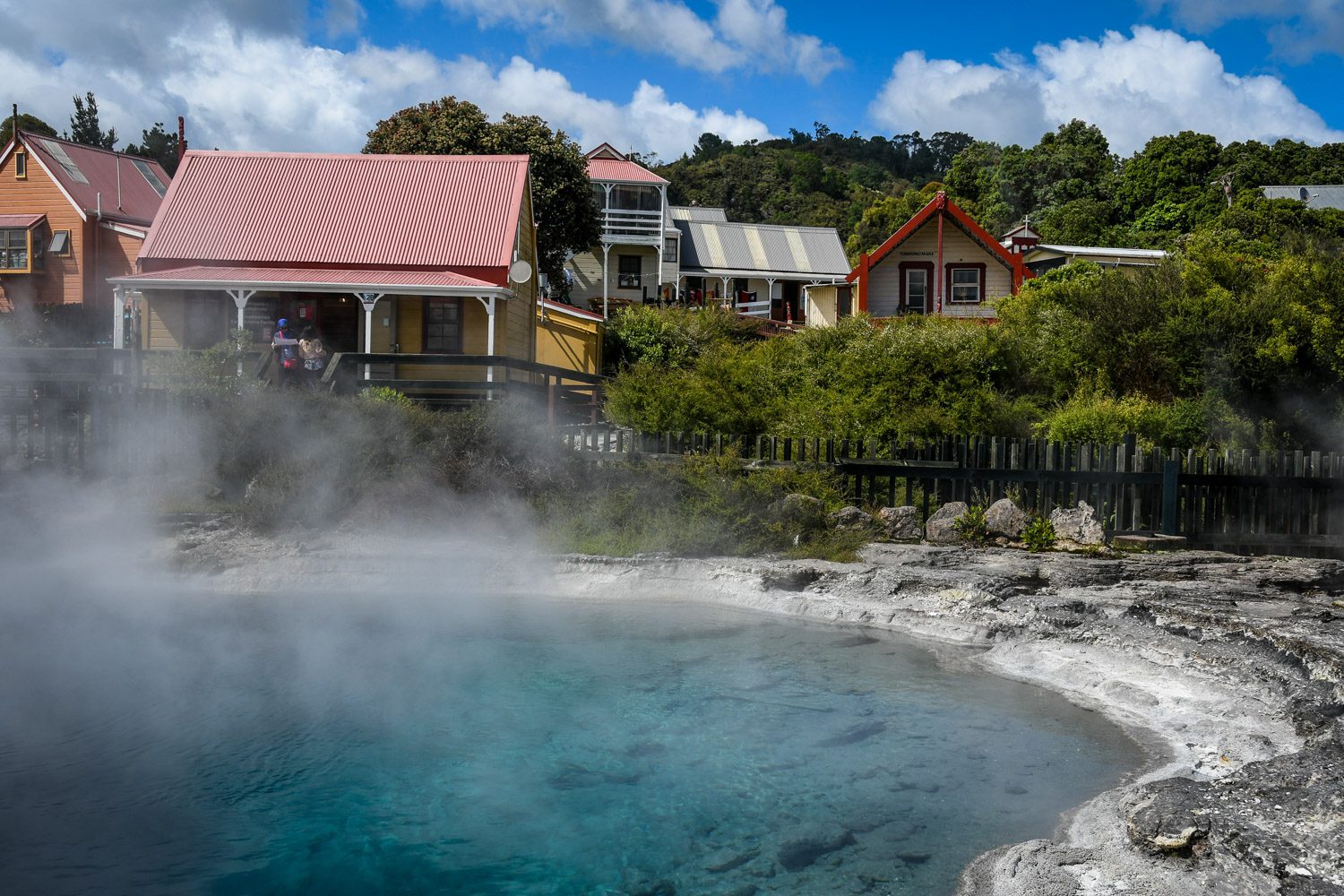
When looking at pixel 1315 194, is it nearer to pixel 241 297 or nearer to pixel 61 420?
pixel 241 297

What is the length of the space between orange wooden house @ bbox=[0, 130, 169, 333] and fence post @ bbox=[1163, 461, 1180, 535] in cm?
3250

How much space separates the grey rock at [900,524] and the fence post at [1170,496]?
2968 mm

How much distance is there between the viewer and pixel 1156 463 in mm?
12664

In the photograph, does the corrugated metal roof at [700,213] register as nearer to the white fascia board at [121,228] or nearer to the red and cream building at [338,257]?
the white fascia board at [121,228]

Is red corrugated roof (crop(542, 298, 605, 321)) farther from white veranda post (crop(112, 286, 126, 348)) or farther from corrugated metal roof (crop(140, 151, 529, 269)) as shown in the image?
white veranda post (crop(112, 286, 126, 348))

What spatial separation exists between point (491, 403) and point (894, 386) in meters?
5.90

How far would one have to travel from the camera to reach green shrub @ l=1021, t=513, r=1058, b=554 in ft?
40.4

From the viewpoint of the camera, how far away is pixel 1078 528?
492 inches

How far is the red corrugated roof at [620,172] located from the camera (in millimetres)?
48250

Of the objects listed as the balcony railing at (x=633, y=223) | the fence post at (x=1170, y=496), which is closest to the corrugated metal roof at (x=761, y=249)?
the balcony railing at (x=633, y=223)

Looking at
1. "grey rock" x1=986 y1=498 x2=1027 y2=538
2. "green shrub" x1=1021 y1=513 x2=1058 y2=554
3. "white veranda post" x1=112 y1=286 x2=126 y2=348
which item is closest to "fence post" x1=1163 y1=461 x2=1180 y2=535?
"green shrub" x1=1021 y1=513 x2=1058 y2=554

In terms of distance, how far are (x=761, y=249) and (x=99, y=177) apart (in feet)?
98.5

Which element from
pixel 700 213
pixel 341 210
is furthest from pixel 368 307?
pixel 700 213

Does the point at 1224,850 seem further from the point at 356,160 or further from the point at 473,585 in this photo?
the point at 356,160
